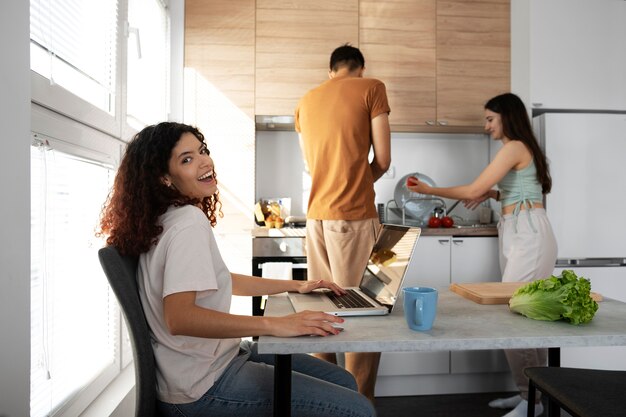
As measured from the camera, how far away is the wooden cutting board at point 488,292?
1.30 metres

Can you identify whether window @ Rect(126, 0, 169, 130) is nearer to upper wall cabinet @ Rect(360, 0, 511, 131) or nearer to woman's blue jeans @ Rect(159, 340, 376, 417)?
upper wall cabinet @ Rect(360, 0, 511, 131)

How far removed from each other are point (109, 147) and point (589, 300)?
5.52ft

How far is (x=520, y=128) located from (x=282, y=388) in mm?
1929

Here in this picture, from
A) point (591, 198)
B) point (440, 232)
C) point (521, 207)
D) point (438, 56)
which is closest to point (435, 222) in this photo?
point (440, 232)

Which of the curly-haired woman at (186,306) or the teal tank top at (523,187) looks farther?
the teal tank top at (523,187)

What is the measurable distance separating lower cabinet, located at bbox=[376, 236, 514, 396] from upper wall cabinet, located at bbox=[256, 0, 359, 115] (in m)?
1.23

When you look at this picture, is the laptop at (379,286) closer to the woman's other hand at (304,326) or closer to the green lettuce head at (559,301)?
the woman's other hand at (304,326)

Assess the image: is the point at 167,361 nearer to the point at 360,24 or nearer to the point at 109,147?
the point at 109,147

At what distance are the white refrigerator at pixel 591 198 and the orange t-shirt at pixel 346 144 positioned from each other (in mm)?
1254

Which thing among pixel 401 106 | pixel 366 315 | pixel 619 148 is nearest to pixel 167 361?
pixel 366 315

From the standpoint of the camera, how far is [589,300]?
107cm

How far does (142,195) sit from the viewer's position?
121cm

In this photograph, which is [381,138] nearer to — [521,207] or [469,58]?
[521,207]

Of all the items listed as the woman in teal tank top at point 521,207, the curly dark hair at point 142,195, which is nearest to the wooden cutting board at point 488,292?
the curly dark hair at point 142,195
